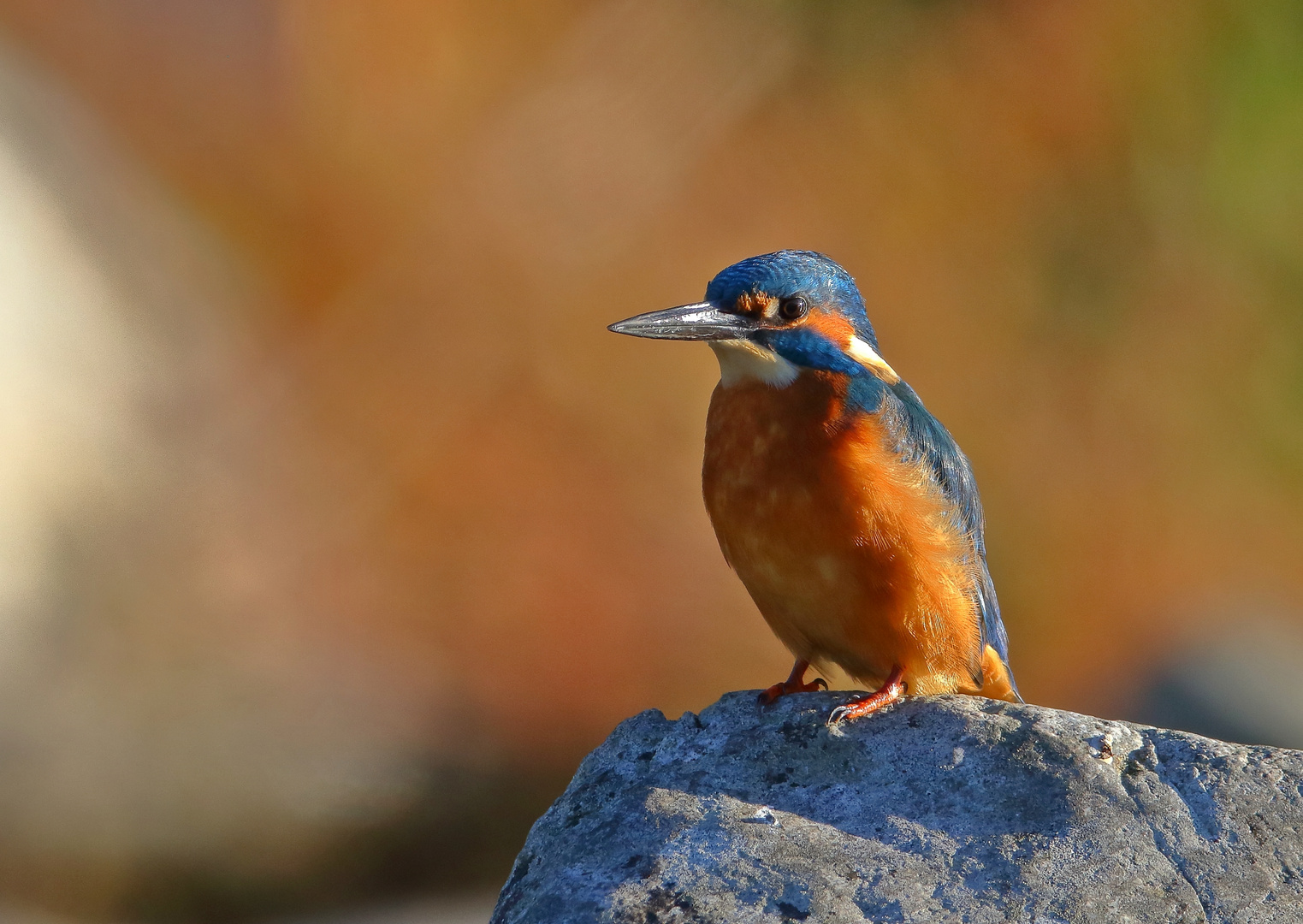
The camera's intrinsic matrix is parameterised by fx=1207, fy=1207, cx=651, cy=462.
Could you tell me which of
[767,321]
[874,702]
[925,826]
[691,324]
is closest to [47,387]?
[691,324]

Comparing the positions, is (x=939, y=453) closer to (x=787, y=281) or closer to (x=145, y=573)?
(x=787, y=281)

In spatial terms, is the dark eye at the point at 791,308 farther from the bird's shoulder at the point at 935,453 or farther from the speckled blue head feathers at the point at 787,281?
the bird's shoulder at the point at 935,453

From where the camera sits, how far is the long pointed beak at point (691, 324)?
3084 mm

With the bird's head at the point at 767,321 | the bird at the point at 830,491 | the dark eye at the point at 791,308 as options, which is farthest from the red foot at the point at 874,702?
the dark eye at the point at 791,308

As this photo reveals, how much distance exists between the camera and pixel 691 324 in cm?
309

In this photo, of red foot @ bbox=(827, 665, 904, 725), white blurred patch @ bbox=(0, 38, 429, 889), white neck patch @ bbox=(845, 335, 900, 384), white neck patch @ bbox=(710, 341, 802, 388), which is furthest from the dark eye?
white blurred patch @ bbox=(0, 38, 429, 889)

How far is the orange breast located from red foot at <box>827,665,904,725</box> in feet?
0.22

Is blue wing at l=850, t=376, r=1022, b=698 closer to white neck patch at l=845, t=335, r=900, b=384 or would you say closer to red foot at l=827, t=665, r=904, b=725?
white neck patch at l=845, t=335, r=900, b=384

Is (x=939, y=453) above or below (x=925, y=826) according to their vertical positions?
above

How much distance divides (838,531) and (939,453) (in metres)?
0.45

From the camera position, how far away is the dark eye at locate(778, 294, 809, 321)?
3156 millimetres

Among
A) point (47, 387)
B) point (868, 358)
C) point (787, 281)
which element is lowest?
point (868, 358)

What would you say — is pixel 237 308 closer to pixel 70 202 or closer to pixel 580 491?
pixel 70 202

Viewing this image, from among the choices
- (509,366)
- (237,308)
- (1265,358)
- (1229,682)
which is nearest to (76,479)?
(237,308)
